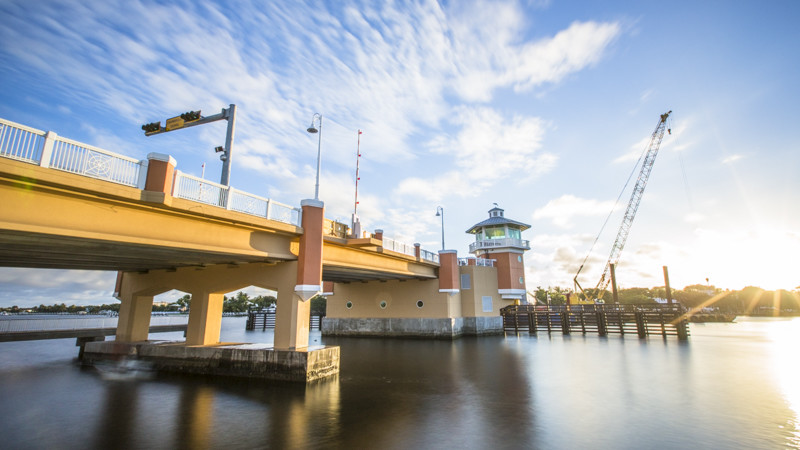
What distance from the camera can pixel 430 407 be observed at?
11797 mm

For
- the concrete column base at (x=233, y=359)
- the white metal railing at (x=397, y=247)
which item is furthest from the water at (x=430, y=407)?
the white metal railing at (x=397, y=247)

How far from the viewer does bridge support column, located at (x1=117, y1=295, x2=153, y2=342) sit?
20933 mm

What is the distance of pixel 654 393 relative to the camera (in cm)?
1331

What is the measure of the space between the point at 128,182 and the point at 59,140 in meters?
1.99

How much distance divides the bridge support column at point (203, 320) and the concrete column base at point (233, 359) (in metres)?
0.63

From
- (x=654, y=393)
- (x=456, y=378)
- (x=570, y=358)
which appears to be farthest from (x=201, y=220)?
(x=570, y=358)

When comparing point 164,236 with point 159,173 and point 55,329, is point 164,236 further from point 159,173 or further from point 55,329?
point 55,329

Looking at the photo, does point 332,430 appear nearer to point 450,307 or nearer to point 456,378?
point 456,378

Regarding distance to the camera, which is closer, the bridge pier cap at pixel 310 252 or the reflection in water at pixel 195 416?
the reflection in water at pixel 195 416

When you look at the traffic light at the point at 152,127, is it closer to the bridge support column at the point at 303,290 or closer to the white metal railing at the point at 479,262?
the bridge support column at the point at 303,290

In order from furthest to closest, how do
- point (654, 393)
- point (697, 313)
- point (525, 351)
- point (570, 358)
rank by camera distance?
point (697, 313), point (525, 351), point (570, 358), point (654, 393)

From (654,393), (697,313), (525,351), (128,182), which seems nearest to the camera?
(128,182)

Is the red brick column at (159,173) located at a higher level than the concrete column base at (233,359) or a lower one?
higher

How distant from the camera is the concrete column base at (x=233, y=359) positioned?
15.6 meters
